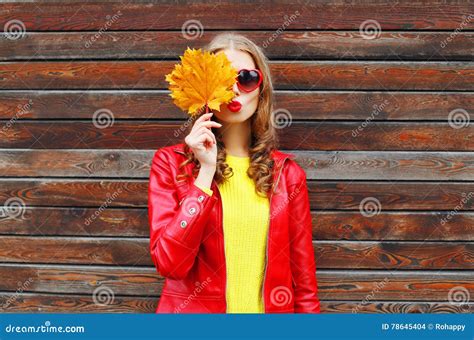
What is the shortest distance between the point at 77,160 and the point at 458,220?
228cm

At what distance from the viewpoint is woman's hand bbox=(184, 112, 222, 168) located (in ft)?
6.09

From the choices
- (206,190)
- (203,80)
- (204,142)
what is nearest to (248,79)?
(203,80)

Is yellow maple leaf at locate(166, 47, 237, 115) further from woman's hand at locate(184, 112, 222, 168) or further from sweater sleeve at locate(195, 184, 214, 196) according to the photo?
sweater sleeve at locate(195, 184, 214, 196)

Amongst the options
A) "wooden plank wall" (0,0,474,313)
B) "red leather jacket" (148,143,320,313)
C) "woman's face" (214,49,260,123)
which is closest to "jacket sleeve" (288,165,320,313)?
"red leather jacket" (148,143,320,313)

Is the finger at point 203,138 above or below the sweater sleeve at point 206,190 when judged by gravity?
above

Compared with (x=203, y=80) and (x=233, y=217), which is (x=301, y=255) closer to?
(x=233, y=217)

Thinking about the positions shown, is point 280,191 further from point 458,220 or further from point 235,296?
point 458,220

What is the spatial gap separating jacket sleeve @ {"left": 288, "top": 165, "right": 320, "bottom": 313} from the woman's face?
1.13 ft

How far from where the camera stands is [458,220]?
3064 mm

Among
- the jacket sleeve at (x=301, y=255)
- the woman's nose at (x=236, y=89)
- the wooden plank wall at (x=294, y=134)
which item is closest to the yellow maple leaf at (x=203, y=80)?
the woman's nose at (x=236, y=89)

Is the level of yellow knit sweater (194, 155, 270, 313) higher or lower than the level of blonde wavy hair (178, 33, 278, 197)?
lower

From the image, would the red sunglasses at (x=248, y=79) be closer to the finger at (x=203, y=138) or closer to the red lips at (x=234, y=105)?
the red lips at (x=234, y=105)

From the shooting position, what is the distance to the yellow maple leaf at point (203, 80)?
1.87 meters

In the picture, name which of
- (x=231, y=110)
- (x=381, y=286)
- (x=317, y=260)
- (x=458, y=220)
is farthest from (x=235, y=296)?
(x=458, y=220)
